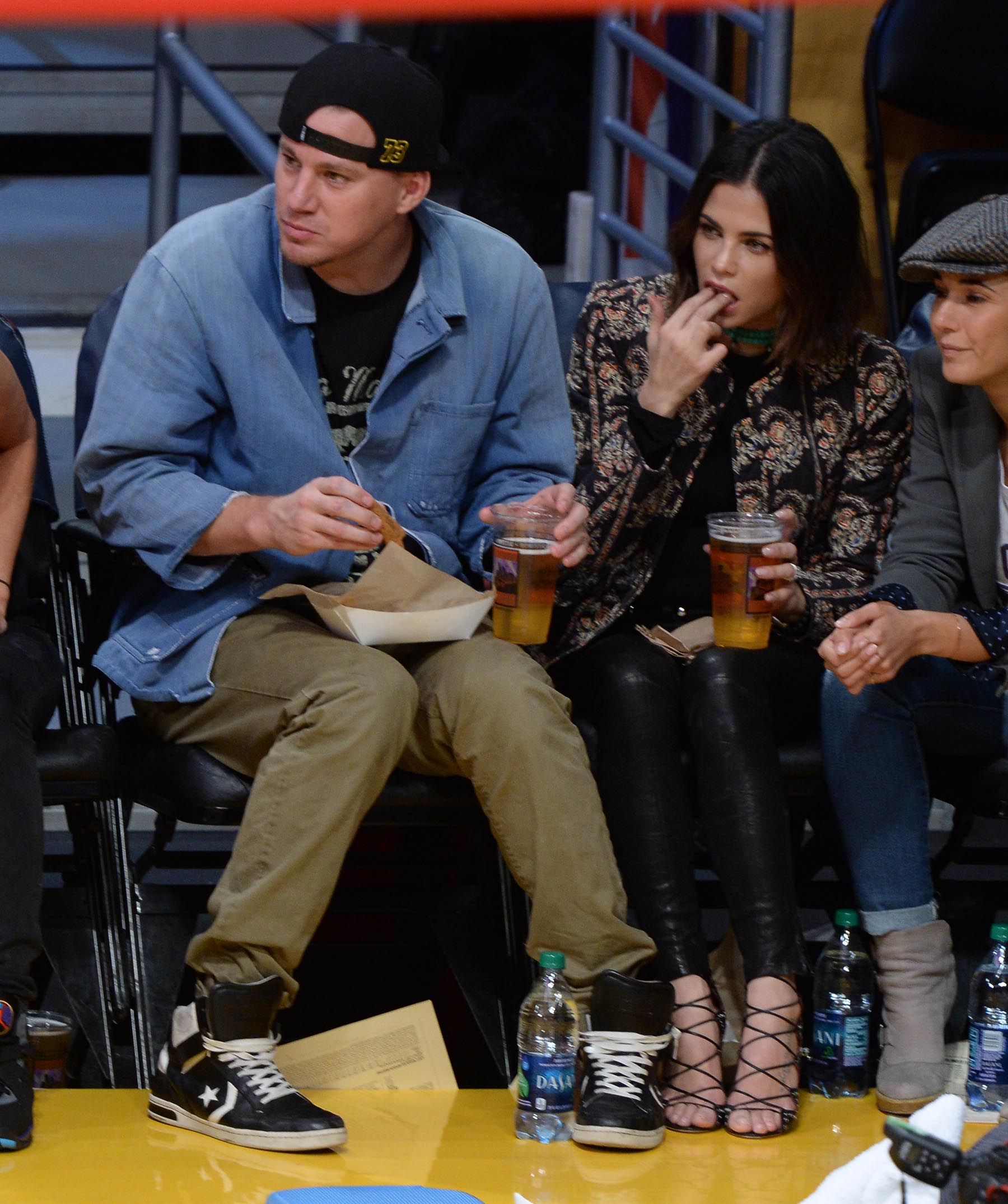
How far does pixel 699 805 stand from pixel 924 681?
382 millimetres

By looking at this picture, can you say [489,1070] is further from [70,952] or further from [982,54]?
[982,54]

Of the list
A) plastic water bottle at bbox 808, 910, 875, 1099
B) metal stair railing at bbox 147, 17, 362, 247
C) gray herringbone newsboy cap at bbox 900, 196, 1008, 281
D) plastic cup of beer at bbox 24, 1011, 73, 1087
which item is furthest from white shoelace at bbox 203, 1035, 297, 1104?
metal stair railing at bbox 147, 17, 362, 247

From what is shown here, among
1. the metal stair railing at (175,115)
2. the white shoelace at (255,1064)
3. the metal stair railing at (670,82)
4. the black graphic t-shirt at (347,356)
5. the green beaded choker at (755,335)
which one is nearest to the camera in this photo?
the white shoelace at (255,1064)

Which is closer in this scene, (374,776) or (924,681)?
(374,776)

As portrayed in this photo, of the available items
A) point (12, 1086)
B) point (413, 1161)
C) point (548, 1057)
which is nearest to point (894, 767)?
point (548, 1057)

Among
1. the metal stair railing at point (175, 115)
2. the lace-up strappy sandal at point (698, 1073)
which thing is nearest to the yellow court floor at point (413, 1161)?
the lace-up strappy sandal at point (698, 1073)

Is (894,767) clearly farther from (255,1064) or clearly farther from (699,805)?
(255,1064)

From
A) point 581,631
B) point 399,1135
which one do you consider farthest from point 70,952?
point 581,631

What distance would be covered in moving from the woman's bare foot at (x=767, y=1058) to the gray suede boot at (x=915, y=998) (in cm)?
18

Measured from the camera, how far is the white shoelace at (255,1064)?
2.15m

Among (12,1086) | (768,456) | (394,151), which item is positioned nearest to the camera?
(12,1086)

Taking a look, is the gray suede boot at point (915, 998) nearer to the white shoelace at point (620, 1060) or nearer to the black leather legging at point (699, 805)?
the black leather legging at point (699, 805)

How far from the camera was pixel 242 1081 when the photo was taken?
2146 millimetres

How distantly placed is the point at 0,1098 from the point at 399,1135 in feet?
1.68
